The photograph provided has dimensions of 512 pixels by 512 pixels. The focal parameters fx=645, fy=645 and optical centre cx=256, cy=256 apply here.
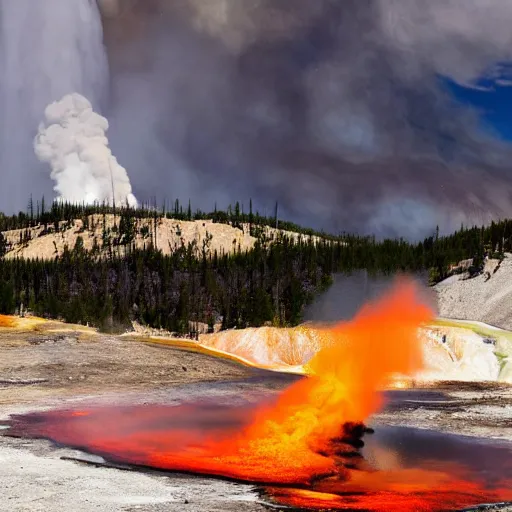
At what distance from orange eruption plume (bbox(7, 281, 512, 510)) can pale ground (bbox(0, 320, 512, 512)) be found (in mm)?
1655

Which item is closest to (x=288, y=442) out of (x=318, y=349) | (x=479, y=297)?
(x=318, y=349)

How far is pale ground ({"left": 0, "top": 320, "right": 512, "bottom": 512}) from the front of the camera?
16656mm

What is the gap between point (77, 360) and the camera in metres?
53.1

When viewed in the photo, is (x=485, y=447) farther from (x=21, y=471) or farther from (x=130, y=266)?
(x=130, y=266)

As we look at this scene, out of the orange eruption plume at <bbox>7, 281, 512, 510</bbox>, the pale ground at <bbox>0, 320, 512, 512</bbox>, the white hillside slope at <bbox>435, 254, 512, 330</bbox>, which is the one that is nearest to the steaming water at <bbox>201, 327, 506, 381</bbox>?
the pale ground at <bbox>0, 320, 512, 512</bbox>

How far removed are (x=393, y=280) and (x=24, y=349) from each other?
8184cm

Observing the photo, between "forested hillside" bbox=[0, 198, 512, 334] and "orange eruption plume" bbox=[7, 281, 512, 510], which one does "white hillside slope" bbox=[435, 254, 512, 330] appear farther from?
"orange eruption plume" bbox=[7, 281, 512, 510]

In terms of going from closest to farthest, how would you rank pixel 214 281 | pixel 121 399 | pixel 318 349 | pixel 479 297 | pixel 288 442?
pixel 288 442
pixel 121 399
pixel 318 349
pixel 479 297
pixel 214 281

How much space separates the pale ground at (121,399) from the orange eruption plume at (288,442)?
65.1 inches

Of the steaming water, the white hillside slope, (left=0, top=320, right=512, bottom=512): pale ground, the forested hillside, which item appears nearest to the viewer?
(left=0, top=320, right=512, bottom=512): pale ground

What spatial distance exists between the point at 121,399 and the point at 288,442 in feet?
55.4

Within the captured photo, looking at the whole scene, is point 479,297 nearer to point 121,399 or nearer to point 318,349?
point 318,349

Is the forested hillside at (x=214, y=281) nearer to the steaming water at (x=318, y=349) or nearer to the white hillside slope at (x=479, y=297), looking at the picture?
the white hillside slope at (x=479, y=297)

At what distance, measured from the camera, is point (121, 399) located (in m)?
38.0
